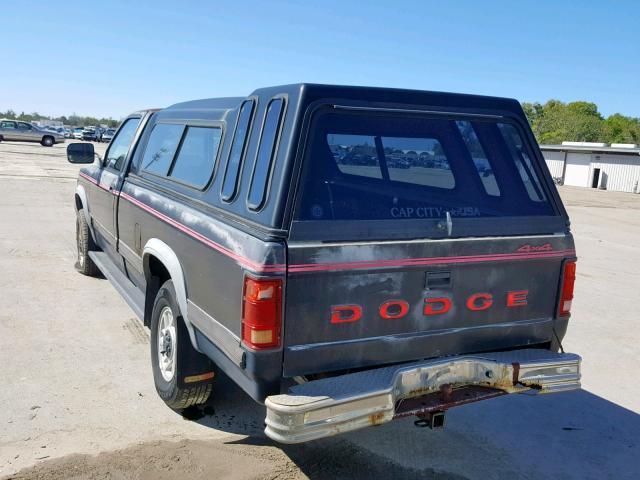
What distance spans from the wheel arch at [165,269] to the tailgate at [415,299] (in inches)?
37.7

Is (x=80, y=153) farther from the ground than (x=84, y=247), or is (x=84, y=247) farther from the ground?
(x=80, y=153)

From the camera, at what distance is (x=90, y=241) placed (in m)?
6.84

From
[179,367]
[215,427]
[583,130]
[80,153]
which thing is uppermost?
[583,130]

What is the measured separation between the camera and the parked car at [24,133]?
4003 cm

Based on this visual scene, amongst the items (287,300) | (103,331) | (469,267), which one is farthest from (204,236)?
(103,331)

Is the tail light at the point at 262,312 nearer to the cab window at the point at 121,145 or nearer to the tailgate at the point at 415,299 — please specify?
the tailgate at the point at 415,299

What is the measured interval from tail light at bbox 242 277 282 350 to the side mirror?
415 cm

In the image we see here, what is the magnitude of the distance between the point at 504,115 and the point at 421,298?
1.28 m

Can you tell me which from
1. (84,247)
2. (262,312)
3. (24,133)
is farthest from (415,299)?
(24,133)

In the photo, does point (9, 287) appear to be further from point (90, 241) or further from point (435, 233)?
point (435, 233)

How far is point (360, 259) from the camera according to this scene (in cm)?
298

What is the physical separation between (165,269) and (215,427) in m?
1.13

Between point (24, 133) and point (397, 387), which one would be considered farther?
point (24, 133)

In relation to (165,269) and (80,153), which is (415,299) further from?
(80,153)
